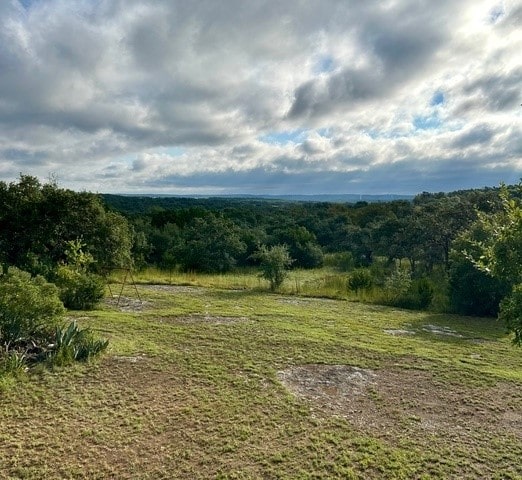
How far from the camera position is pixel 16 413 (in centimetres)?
526

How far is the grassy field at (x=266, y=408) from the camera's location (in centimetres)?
448

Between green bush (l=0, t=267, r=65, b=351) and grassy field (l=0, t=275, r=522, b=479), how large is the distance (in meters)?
1.09

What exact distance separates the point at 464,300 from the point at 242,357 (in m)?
9.50

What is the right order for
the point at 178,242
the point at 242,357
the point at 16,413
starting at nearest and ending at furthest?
the point at 16,413, the point at 242,357, the point at 178,242

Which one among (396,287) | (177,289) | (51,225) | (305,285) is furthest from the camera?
(305,285)

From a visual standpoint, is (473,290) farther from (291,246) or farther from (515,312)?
(291,246)

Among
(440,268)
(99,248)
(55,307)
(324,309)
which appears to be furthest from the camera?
(440,268)

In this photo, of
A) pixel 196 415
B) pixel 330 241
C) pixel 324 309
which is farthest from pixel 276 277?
pixel 330 241

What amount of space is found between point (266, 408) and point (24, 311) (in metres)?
4.27

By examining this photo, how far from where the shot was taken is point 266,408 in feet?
18.9

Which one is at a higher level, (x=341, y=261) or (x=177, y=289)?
(x=177, y=289)

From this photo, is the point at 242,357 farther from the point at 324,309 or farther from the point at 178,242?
the point at 178,242

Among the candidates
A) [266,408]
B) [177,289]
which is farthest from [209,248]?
[266,408]

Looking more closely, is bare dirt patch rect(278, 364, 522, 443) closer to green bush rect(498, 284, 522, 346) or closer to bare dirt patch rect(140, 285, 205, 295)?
green bush rect(498, 284, 522, 346)
